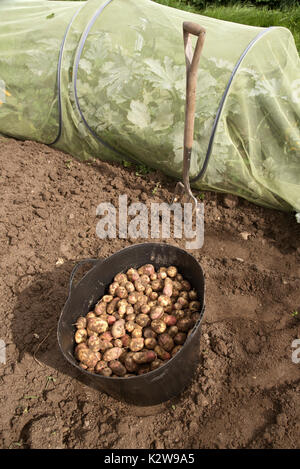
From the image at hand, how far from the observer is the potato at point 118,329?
2.14 metres

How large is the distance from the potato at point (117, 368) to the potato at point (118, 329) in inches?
6.5

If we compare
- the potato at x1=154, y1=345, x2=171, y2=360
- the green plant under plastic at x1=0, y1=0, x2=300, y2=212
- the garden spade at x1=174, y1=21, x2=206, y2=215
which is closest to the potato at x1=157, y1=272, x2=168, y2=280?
the potato at x1=154, y1=345, x2=171, y2=360

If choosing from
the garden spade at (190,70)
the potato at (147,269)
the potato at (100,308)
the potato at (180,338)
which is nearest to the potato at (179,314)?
the potato at (180,338)

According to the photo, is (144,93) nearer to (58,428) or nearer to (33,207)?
(33,207)

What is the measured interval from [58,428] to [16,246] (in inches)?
54.8

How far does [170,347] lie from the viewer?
2.04m

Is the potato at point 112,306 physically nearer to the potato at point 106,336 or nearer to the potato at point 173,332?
the potato at point 106,336

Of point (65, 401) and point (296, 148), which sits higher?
point (296, 148)

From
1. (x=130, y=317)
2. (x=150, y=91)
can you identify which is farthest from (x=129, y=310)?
(x=150, y=91)

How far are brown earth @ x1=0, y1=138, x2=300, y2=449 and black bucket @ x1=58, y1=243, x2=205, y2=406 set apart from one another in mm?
153

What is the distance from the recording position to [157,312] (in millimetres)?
2180

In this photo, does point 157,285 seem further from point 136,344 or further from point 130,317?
point 136,344

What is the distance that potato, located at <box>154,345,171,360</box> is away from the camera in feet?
6.64

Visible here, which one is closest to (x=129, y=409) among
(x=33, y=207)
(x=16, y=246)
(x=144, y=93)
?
(x=16, y=246)
